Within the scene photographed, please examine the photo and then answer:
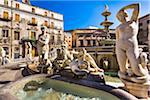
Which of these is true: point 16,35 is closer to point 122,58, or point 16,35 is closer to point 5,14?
point 5,14

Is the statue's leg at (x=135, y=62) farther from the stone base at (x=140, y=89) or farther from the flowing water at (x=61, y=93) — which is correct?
the flowing water at (x=61, y=93)

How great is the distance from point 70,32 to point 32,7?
41.7ft

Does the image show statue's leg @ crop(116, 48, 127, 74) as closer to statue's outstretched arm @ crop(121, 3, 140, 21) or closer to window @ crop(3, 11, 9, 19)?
statue's outstretched arm @ crop(121, 3, 140, 21)

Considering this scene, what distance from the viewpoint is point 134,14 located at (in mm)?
3430

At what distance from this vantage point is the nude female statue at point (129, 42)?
10.9 ft

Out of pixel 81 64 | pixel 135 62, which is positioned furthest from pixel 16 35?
pixel 135 62

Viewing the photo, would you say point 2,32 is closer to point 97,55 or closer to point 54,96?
point 97,55

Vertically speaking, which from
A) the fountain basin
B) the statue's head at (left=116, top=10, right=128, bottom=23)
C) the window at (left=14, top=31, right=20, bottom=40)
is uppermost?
the window at (left=14, top=31, right=20, bottom=40)

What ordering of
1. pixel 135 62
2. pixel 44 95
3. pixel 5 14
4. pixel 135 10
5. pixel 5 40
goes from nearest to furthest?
1. pixel 44 95
2. pixel 135 62
3. pixel 135 10
4. pixel 5 40
5. pixel 5 14

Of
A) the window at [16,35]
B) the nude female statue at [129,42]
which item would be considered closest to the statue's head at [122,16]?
the nude female statue at [129,42]

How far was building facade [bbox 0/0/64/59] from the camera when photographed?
984 inches

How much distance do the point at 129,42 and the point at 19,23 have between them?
2512 centimetres

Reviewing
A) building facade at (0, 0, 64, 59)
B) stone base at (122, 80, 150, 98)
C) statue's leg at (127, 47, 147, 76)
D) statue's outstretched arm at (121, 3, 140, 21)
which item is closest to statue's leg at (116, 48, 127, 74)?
statue's leg at (127, 47, 147, 76)

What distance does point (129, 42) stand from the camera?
11.0ft
